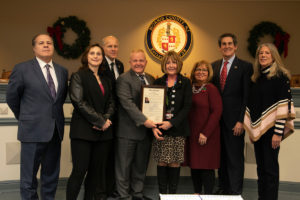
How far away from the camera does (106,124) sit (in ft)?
7.18

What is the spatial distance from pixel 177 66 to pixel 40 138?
1283 millimetres

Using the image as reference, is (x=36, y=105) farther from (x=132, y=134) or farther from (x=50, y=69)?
(x=132, y=134)

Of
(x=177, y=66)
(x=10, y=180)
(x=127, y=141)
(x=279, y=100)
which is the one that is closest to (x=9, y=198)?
(x=10, y=180)

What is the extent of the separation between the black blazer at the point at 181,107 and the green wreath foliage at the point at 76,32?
3.27 m

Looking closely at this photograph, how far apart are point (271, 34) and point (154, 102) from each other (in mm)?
4023

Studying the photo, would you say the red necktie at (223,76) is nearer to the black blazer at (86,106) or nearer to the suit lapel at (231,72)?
the suit lapel at (231,72)

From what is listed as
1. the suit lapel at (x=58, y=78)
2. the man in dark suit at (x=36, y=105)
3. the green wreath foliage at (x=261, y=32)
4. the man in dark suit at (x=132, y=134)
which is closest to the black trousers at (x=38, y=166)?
the man in dark suit at (x=36, y=105)

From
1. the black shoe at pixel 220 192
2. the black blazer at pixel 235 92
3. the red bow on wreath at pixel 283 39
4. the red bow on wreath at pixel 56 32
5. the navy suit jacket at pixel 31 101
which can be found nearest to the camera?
the navy suit jacket at pixel 31 101

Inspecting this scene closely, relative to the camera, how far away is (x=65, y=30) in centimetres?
509

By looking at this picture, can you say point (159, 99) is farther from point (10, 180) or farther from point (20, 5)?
point (20, 5)

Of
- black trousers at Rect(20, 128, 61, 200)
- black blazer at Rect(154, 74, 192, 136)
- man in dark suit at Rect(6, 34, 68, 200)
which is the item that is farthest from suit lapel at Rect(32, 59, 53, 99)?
black blazer at Rect(154, 74, 192, 136)

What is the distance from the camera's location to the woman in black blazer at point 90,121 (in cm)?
213

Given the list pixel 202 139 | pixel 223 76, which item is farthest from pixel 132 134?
pixel 223 76

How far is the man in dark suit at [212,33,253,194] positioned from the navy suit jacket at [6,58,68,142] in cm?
153
